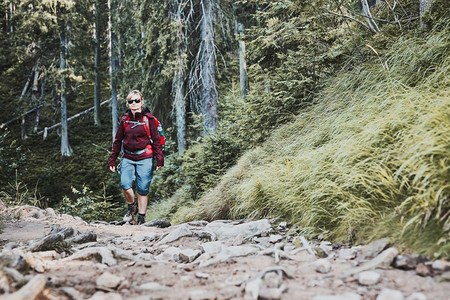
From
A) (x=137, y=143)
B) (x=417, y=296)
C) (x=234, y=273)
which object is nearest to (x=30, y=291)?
(x=234, y=273)

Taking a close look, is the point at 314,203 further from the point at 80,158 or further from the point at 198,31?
the point at 80,158

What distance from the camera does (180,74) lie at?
12594mm

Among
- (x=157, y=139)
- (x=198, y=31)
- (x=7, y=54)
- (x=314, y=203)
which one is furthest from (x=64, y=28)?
(x=314, y=203)

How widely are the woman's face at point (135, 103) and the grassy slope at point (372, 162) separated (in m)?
2.18

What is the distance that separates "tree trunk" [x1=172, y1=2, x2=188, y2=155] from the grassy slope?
730 centimetres

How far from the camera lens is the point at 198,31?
1345cm

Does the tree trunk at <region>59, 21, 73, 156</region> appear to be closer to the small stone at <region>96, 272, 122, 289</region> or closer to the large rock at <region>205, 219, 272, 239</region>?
the large rock at <region>205, 219, 272, 239</region>

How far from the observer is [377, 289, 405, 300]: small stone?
1.85 m

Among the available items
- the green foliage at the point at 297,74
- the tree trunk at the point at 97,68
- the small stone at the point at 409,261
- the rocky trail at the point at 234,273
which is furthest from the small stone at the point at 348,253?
the tree trunk at the point at 97,68

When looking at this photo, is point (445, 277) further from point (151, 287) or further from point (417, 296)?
point (151, 287)

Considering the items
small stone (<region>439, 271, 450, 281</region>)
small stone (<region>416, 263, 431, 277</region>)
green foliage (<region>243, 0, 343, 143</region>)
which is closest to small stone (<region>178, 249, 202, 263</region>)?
small stone (<region>416, 263, 431, 277</region>)

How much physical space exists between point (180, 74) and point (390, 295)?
11564mm

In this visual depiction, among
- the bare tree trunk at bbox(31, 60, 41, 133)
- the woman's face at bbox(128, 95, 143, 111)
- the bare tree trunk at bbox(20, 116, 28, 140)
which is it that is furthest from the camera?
the bare tree trunk at bbox(31, 60, 41, 133)

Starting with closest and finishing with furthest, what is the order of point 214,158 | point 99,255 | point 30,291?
1. point 30,291
2. point 99,255
3. point 214,158
